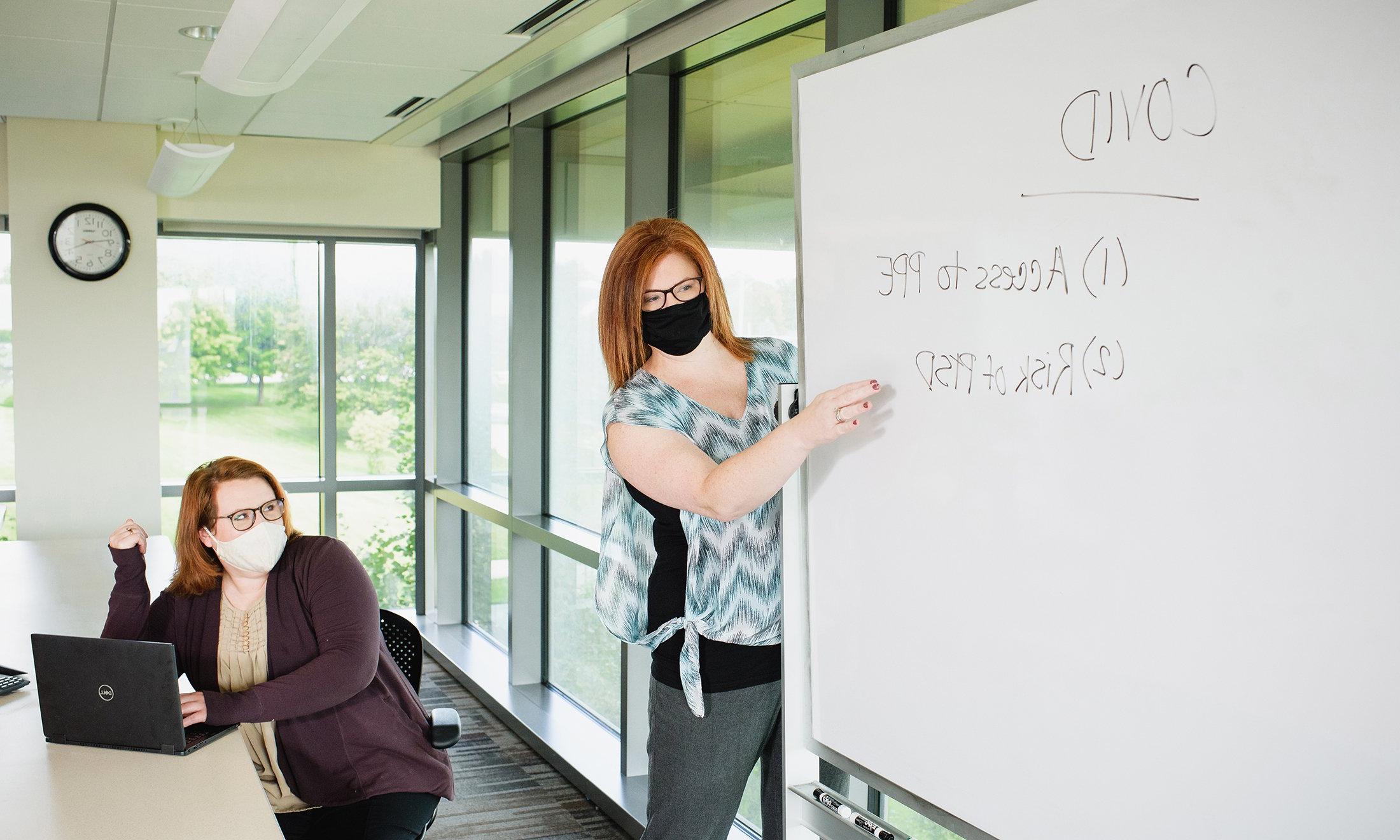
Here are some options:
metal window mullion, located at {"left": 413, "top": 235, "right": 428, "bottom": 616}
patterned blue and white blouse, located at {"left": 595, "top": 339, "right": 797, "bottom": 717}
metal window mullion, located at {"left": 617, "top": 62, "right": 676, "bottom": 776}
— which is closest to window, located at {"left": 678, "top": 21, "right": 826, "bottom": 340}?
metal window mullion, located at {"left": 617, "top": 62, "right": 676, "bottom": 776}

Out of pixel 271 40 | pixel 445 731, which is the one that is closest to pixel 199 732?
pixel 445 731

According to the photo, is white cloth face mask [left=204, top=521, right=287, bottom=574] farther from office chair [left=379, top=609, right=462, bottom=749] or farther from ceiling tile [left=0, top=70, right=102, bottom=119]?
ceiling tile [left=0, top=70, right=102, bottom=119]

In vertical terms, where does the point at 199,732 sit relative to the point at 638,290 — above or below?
below

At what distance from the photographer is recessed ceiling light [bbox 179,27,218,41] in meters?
3.24

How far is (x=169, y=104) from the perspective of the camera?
4.30 meters

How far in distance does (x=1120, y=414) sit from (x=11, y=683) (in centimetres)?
220

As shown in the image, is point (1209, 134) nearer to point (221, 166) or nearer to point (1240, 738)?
point (1240, 738)

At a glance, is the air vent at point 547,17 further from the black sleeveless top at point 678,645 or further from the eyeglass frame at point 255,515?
the black sleeveless top at point 678,645

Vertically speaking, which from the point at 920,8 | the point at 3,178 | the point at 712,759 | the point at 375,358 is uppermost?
the point at 3,178

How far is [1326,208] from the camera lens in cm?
91

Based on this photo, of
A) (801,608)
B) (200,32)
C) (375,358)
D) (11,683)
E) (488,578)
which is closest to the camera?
(801,608)

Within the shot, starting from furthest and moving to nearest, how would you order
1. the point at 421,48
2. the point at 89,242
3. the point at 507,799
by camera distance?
1. the point at 89,242
2. the point at 507,799
3. the point at 421,48

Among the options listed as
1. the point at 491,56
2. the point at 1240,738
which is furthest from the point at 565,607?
the point at 1240,738

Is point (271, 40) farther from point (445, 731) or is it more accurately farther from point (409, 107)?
point (409, 107)
